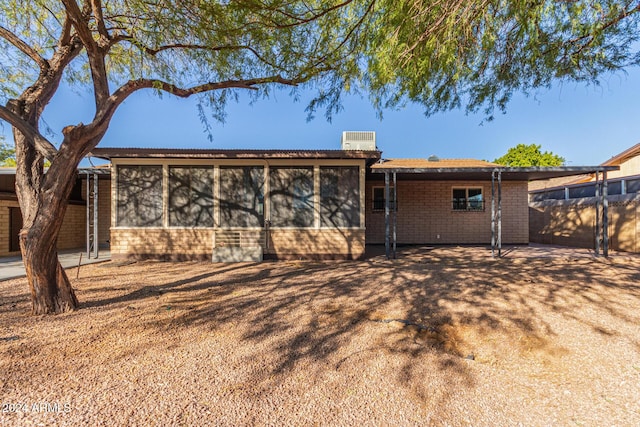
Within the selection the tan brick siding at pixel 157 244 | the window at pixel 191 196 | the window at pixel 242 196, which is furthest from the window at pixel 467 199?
the tan brick siding at pixel 157 244

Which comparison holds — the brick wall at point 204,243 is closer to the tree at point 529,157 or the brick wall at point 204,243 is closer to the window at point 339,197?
the window at point 339,197

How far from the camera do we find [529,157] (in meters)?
29.1

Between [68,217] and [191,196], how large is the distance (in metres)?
6.41

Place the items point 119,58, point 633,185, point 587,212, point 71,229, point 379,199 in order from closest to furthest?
point 119,58
point 633,185
point 587,212
point 71,229
point 379,199

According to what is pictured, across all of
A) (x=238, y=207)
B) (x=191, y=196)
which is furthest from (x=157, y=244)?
(x=238, y=207)

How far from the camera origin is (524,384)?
2.33m

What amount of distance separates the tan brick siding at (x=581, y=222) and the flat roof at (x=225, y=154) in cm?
829

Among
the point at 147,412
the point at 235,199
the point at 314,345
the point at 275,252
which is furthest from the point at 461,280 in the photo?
the point at 235,199

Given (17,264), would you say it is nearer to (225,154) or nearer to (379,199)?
(225,154)

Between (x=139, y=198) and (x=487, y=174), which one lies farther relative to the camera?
(x=487, y=174)

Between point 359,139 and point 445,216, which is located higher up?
point 359,139

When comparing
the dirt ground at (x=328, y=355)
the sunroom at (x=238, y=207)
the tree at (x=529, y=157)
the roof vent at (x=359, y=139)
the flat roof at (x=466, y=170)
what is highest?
the tree at (x=529, y=157)

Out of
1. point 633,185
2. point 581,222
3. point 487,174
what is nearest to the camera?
point 633,185

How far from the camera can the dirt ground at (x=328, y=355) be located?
1.99 metres
